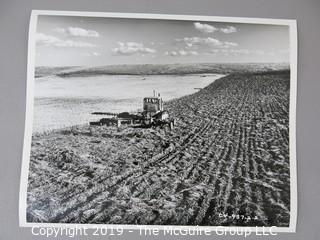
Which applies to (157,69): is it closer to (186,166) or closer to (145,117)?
(145,117)

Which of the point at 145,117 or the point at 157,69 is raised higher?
the point at 157,69

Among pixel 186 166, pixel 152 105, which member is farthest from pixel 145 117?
pixel 186 166

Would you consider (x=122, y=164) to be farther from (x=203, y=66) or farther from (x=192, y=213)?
(x=203, y=66)

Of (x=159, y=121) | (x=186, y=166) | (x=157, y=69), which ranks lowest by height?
(x=186, y=166)

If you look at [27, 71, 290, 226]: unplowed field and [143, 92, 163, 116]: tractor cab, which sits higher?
[143, 92, 163, 116]: tractor cab

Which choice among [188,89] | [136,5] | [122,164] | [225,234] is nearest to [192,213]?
[225,234]

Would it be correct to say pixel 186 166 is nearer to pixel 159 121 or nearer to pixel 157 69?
pixel 159 121

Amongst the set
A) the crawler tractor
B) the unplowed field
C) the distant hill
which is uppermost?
the distant hill
